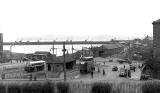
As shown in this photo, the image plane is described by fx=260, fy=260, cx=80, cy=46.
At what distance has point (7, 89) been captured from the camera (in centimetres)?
1152

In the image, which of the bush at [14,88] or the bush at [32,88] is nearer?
the bush at [32,88]

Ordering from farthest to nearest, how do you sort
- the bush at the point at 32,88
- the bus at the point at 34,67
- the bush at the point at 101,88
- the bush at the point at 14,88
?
1. the bus at the point at 34,67
2. the bush at the point at 14,88
3. the bush at the point at 32,88
4. the bush at the point at 101,88

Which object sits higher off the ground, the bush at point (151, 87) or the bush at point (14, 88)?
the bush at point (151, 87)

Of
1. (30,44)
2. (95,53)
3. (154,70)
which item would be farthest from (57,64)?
(30,44)

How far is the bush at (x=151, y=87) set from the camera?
1074cm

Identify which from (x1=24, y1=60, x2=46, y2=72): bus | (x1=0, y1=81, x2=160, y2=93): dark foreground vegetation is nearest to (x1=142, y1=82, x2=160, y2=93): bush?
(x1=0, y1=81, x2=160, y2=93): dark foreground vegetation

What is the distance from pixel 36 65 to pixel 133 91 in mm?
11270

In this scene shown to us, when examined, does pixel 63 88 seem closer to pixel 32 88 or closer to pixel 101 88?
pixel 32 88

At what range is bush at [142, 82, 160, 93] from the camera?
10742 mm

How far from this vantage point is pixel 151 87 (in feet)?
35.5

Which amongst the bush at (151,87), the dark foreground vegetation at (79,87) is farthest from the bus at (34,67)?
the bush at (151,87)

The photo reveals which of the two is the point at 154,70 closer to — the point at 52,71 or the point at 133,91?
the point at 52,71

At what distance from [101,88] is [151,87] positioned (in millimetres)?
2081

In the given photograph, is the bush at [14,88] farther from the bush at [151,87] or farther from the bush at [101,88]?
the bush at [151,87]
